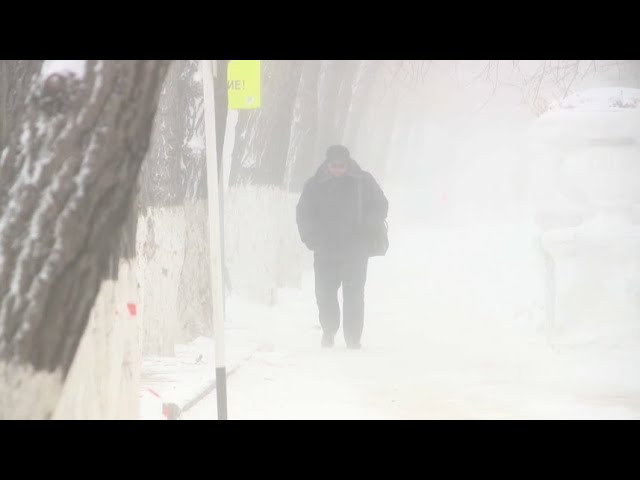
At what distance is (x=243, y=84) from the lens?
31.7ft

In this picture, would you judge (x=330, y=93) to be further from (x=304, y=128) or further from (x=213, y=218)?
(x=213, y=218)

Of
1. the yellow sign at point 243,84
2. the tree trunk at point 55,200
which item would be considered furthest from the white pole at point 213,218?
the yellow sign at point 243,84

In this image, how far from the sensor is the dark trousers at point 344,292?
36.8 feet

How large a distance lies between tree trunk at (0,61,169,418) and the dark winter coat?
6968 mm

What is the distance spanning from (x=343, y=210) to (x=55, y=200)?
7155mm


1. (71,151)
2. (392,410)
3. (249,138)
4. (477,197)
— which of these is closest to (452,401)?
(392,410)

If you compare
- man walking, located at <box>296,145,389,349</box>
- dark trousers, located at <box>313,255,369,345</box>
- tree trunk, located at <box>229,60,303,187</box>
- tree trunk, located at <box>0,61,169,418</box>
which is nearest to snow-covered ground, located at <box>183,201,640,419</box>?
dark trousers, located at <box>313,255,369,345</box>

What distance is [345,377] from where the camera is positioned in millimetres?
9391

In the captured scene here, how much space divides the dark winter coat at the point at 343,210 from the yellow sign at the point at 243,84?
1.69 metres

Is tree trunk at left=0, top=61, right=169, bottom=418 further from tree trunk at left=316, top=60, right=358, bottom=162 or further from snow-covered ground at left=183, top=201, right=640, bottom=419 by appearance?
tree trunk at left=316, top=60, right=358, bottom=162

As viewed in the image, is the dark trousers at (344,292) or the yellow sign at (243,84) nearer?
the yellow sign at (243,84)

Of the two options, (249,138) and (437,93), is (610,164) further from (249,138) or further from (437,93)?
(437,93)

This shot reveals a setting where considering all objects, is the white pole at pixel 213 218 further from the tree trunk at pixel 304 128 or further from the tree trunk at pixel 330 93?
the tree trunk at pixel 330 93

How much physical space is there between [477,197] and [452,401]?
145 ft
